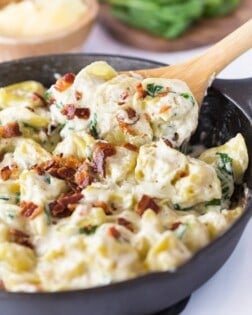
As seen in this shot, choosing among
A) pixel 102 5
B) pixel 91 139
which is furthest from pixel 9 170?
pixel 102 5

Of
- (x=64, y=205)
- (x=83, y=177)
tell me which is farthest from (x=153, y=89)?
(x=64, y=205)

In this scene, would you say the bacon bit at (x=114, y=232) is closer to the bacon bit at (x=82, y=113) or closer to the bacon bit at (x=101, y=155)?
the bacon bit at (x=101, y=155)

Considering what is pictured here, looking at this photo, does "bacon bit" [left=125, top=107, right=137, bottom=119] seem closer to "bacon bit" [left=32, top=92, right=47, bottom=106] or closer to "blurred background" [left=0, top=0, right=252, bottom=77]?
"bacon bit" [left=32, top=92, right=47, bottom=106]

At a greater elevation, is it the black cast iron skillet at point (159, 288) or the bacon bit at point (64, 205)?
the black cast iron skillet at point (159, 288)

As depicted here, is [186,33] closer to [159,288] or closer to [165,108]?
[165,108]

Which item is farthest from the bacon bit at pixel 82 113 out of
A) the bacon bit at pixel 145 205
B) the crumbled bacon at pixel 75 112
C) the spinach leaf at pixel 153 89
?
the bacon bit at pixel 145 205

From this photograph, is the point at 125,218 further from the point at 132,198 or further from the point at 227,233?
the point at 227,233
